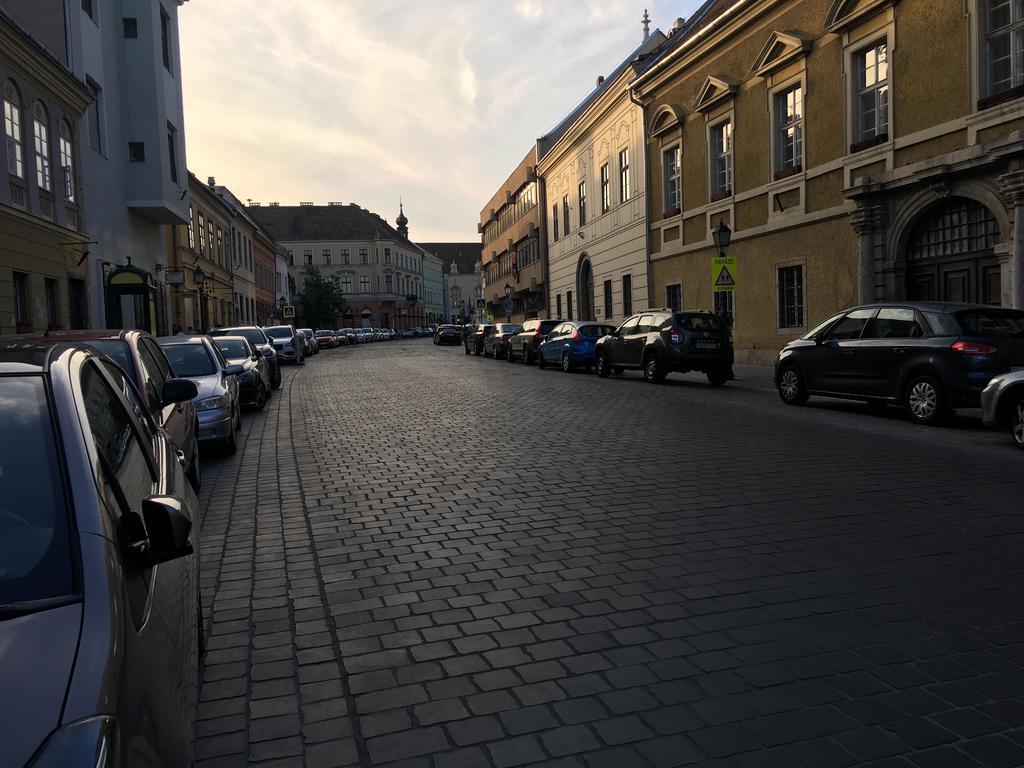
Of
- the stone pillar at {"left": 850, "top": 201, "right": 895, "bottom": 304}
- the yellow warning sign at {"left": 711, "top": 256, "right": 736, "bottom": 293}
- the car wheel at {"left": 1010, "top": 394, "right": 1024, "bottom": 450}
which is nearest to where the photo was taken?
the car wheel at {"left": 1010, "top": 394, "right": 1024, "bottom": 450}

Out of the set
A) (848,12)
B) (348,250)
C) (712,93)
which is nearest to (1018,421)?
(848,12)

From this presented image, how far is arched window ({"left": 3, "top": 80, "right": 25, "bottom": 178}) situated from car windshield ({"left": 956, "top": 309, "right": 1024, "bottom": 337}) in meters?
18.6

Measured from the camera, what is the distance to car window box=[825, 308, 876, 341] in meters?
12.2

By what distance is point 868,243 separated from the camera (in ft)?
59.9

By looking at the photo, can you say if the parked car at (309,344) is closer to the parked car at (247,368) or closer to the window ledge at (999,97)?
the parked car at (247,368)

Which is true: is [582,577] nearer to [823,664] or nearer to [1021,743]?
[823,664]

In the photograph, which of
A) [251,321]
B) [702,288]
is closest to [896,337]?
[702,288]

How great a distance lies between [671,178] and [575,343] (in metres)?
8.53

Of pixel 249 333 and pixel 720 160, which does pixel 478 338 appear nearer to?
pixel 720 160

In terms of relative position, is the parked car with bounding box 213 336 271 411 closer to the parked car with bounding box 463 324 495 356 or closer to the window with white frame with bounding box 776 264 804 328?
the window with white frame with bounding box 776 264 804 328

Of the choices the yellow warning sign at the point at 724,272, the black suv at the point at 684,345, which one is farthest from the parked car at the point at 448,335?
the yellow warning sign at the point at 724,272

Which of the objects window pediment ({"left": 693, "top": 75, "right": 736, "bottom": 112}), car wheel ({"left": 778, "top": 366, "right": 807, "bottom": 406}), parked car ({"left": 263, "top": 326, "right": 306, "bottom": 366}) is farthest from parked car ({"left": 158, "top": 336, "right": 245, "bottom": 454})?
parked car ({"left": 263, "top": 326, "right": 306, "bottom": 366})

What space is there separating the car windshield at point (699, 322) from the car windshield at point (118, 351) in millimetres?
13217

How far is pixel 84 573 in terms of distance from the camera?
1918mm
